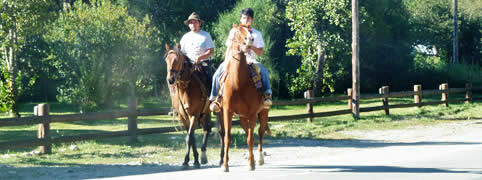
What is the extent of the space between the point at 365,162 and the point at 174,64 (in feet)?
13.5

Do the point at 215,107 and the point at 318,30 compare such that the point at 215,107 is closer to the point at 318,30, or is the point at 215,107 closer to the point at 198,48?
the point at 198,48

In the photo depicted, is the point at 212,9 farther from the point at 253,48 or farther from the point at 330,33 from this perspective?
the point at 253,48

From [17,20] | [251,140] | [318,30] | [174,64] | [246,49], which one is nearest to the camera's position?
[246,49]

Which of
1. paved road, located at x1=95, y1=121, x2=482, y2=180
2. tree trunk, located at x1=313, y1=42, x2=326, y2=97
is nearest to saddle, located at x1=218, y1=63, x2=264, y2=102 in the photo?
paved road, located at x1=95, y1=121, x2=482, y2=180

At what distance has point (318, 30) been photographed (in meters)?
27.9

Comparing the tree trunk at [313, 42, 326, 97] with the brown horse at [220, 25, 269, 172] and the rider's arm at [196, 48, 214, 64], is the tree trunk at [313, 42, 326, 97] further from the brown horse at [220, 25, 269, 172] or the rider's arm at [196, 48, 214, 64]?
the brown horse at [220, 25, 269, 172]

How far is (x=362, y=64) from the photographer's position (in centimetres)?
3972

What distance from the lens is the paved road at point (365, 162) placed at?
8.54 meters

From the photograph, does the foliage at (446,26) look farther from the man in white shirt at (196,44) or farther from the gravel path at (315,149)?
the man in white shirt at (196,44)

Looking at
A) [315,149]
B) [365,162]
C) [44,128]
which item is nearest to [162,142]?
[44,128]

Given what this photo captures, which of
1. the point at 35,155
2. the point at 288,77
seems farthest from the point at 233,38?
the point at 288,77

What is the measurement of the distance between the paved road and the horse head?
1.73 meters

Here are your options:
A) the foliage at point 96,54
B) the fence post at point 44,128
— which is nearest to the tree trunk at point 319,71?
the foliage at point 96,54

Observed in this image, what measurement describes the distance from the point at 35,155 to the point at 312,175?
6.95 meters
